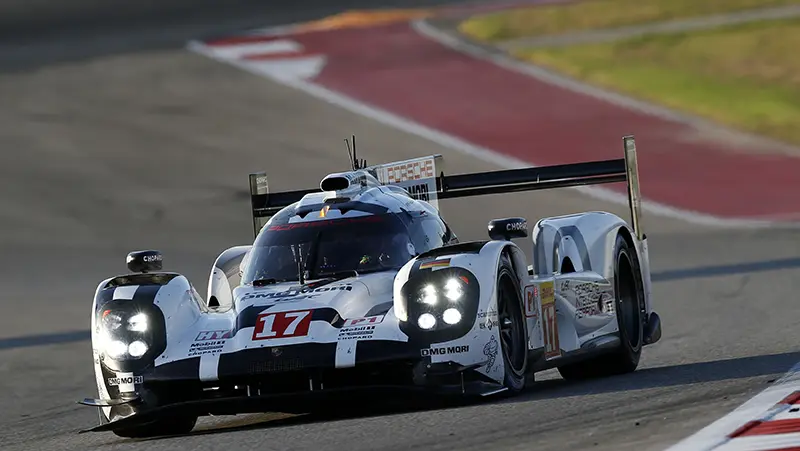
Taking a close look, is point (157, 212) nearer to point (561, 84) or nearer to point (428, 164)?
point (561, 84)

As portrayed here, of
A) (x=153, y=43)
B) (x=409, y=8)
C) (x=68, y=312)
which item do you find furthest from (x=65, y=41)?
(x=68, y=312)

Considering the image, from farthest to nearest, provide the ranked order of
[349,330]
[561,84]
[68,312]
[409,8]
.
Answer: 1. [409,8]
2. [561,84]
3. [68,312]
4. [349,330]

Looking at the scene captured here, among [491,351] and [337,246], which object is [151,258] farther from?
[491,351]

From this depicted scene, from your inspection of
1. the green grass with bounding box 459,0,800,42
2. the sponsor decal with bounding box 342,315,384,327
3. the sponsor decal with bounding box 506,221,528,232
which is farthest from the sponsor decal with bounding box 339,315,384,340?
the green grass with bounding box 459,0,800,42

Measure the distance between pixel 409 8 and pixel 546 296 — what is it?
22.4 m

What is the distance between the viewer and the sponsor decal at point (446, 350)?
7.56m

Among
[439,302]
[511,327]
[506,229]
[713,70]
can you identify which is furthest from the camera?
[713,70]

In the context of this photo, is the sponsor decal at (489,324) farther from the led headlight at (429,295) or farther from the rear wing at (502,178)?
the rear wing at (502,178)

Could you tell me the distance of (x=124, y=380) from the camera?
7801 mm

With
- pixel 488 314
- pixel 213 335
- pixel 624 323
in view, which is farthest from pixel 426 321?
pixel 624 323

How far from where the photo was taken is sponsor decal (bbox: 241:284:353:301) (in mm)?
8039

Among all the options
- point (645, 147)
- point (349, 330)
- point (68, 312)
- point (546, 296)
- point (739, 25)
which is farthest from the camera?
point (739, 25)

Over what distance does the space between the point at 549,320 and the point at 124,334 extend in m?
2.29

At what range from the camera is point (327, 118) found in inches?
958
